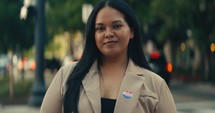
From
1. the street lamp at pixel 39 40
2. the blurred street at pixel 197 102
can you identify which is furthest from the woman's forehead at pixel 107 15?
the street lamp at pixel 39 40

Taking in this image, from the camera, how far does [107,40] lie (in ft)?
8.27

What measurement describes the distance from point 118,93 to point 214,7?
2332 centimetres

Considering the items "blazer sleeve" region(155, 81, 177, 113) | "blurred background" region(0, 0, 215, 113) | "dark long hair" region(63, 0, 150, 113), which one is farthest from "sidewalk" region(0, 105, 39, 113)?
"blazer sleeve" region(155, 81, 177, 113)

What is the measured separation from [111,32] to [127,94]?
12.2 inches

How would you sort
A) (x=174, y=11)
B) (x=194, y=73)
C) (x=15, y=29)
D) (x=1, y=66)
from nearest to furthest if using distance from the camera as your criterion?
1. (x=15, y=29)
2. (x=174, y=11)
3. (x=194, y=73)
4. (x=1, y=66)

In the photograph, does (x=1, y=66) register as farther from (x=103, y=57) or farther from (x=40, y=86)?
(x=103, y=57)

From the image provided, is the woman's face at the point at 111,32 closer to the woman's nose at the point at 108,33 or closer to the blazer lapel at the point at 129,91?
the woman's nose at the point at 108,33

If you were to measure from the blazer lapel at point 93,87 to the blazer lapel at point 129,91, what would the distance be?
0.30ft

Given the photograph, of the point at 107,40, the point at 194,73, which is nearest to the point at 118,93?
the point at 107,40

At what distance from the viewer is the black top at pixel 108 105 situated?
8.00 ft

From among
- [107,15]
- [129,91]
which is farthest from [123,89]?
[107,15]

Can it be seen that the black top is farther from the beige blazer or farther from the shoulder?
the shoulder

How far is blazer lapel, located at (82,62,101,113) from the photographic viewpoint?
2.42 meters

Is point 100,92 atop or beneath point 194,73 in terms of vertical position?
atop
